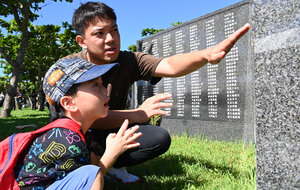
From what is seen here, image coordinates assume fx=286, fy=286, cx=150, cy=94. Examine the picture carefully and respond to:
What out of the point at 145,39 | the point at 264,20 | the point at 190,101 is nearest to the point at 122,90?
the point at 264,20

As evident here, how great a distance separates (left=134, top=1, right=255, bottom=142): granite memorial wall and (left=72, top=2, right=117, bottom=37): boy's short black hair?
290 cm

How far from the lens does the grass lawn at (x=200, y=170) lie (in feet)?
8.60

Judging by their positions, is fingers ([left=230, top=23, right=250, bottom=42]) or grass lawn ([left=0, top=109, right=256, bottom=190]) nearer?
fingers ([left=230, top=23, right=250, bottom=42])

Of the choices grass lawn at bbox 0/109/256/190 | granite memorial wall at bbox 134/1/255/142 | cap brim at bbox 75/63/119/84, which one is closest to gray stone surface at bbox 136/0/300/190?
grass lawn at bbox 0/109/256/190

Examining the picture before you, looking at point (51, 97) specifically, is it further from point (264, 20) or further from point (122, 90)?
point (264, 20)

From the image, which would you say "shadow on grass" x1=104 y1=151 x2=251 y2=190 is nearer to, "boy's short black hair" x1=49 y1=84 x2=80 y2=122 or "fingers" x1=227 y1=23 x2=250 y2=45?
"boy's short black hair" x1=49 y1=84 x2=80 y2=122

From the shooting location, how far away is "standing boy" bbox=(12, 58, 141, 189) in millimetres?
1551

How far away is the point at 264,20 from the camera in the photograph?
1.60 m

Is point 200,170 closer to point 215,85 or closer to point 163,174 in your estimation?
point 163,174

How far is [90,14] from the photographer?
2.43m

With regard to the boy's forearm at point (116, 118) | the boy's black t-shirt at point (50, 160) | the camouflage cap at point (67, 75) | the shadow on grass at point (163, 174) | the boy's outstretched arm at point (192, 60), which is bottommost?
Result: the shadow on grass at point (163, 174)

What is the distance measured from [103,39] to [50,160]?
1177 mm

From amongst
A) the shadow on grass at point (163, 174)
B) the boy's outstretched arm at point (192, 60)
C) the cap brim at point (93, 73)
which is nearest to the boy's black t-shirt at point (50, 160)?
the cap brim at point (93, 73)

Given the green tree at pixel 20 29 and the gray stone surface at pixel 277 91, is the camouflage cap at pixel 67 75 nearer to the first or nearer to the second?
the gray stone surface at pixel 277 91
